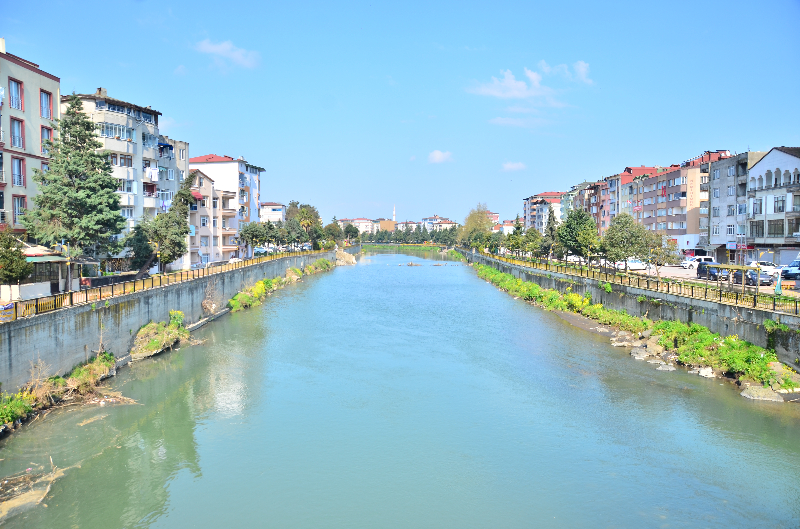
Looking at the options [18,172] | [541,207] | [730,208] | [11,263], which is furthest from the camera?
[541,207]

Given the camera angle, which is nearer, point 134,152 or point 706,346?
point 706,346

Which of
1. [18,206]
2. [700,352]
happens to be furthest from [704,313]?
[18,206]

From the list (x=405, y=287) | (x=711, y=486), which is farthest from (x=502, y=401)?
(x=405, y=287)

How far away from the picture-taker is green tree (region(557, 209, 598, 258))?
4981cm

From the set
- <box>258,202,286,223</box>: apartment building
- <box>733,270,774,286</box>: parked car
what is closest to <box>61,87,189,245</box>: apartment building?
<box>733,270,774,286</box>: parked car

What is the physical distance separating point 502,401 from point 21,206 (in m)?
25.8

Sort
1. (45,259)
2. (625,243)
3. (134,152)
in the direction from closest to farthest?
(45,259), (625,243), (134,152)

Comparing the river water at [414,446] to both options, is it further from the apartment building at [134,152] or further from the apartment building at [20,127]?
the apartment building at [134,152]

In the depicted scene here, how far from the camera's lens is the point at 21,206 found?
1139 inches

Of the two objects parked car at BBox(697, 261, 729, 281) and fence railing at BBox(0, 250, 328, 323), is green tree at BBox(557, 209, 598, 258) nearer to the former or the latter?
parked car at BBox(697, 261, 729, 281)

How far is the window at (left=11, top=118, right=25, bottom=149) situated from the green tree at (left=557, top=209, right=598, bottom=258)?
1628 inches

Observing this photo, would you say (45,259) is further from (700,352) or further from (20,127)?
(700,352)

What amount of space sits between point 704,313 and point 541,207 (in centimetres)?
11779

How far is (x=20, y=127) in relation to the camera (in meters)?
29.0
